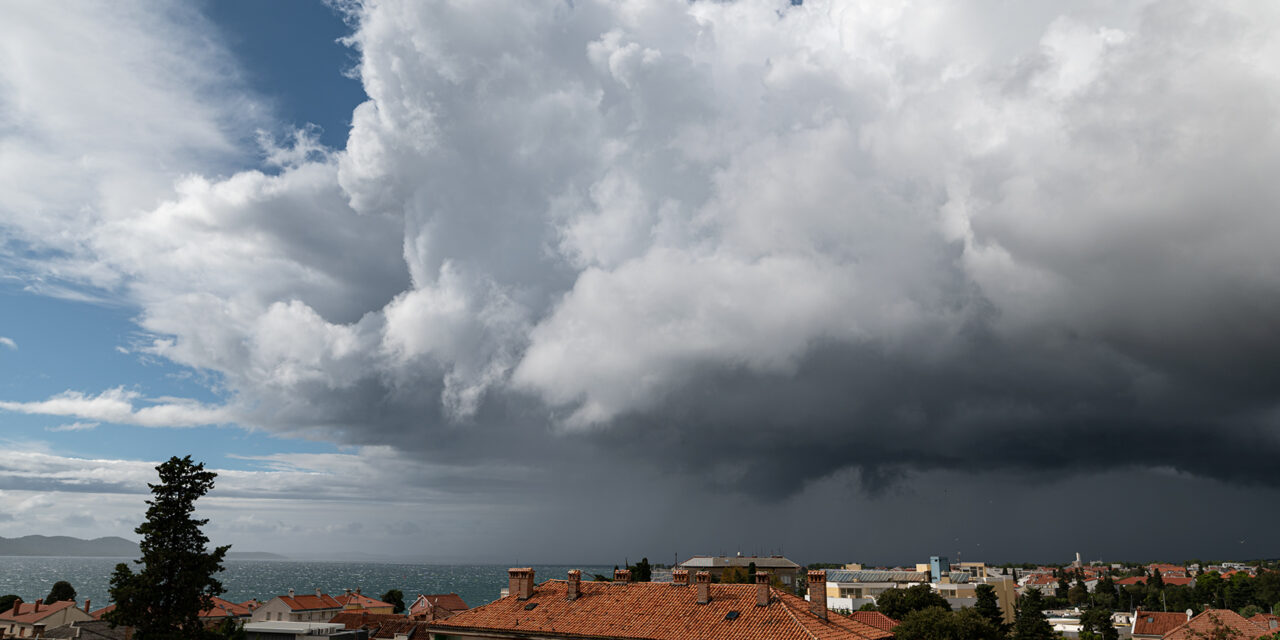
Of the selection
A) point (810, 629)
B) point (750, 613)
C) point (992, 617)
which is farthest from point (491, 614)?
point (992, 617)

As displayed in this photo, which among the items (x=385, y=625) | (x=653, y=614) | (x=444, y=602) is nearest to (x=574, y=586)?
A: (x=653, y=614)

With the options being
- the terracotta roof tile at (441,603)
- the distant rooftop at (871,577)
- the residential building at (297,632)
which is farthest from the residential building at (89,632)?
the distant rooftop at (871,577)

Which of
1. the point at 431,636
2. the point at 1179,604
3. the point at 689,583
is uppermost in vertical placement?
the point at 689,583

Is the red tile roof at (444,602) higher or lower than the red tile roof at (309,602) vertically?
lower

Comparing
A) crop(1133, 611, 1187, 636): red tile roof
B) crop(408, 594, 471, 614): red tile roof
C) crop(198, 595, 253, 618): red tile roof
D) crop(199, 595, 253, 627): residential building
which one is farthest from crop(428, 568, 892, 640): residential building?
crop(1133, 611, 1187, 636): red tile roof

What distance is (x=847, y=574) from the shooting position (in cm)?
16662

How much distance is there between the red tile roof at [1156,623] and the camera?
122 m

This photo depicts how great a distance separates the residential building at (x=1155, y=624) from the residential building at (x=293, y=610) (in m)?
127

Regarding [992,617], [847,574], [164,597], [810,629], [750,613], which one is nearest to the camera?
[810,629]

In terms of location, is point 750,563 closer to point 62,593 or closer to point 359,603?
point 359,603

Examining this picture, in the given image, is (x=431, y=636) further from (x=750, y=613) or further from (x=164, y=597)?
(x=750, y=613)

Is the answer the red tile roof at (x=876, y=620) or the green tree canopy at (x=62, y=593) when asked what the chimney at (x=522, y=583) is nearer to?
the red tile roof at (x=876, y=620)

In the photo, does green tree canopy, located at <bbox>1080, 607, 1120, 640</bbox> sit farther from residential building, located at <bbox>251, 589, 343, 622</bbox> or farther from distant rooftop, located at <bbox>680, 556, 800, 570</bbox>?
residential building, located at <bbox>251, 589, 343, 622</bbox>

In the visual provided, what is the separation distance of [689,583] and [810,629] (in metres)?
11.3
